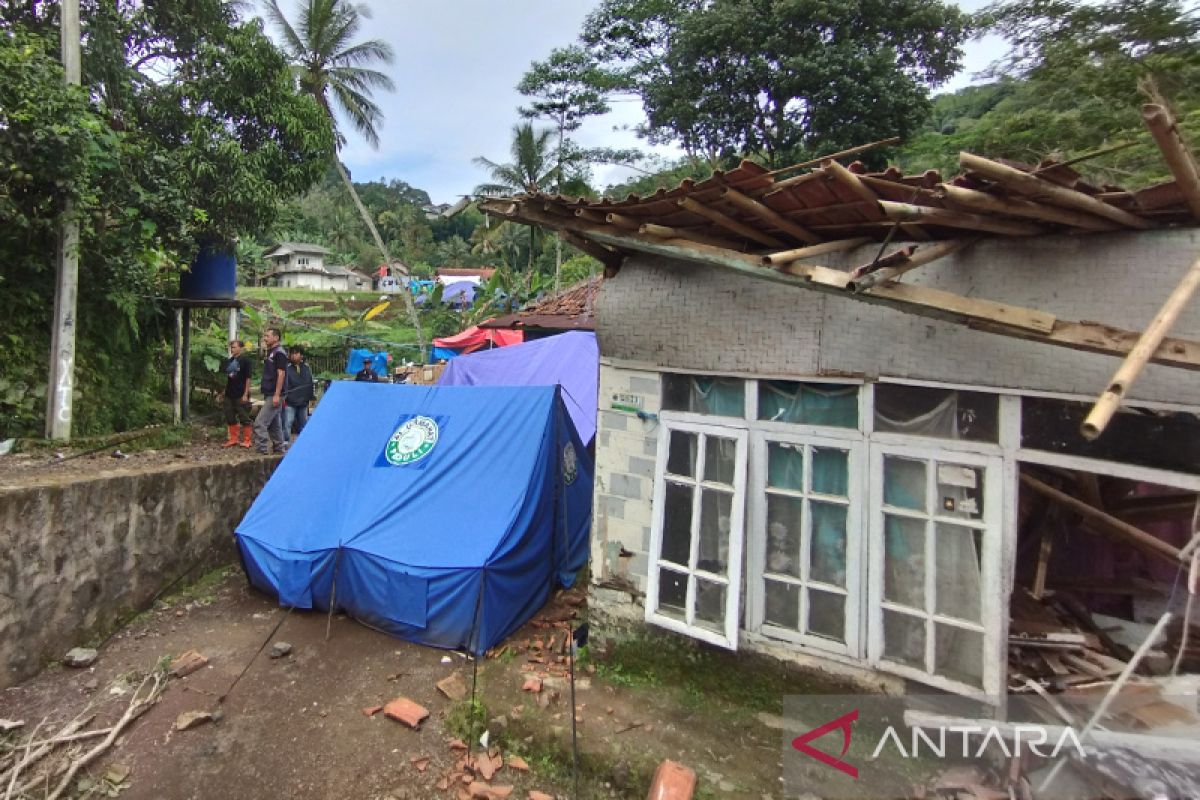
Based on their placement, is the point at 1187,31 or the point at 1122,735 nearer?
the point at 1122,735

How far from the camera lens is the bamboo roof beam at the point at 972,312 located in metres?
2.18

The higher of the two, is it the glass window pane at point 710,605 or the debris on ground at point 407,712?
the glass window pane at point 710,605

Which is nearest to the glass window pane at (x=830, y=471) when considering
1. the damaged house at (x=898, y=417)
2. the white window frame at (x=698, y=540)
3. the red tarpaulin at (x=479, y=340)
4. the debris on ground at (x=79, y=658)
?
the damaged house at (x=898, y=417)

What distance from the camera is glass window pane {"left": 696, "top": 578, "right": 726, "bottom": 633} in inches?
138

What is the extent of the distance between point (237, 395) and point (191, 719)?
16.2 feet

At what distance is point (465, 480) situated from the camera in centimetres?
489

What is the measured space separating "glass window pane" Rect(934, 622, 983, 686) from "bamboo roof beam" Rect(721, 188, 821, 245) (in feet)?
7.10

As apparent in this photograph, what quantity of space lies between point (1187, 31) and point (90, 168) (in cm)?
1362

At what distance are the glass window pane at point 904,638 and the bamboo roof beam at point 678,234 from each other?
7.32 ft

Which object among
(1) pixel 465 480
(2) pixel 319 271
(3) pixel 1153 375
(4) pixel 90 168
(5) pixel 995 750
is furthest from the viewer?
(2) pixel 319 271

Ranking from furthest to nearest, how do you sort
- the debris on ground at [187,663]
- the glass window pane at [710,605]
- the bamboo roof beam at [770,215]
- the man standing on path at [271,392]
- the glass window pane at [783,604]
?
the man standing on path at [271,392]
the debris on ground at [187,663]
the glass window pane at [710,605]
the glass window pane at [783,604]
the bamboo roof beam at [770,215]

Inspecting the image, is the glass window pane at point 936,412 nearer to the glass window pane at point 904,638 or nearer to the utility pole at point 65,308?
the glass window pane at point 904,638

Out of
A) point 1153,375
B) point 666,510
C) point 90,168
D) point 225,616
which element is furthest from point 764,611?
point 90,168

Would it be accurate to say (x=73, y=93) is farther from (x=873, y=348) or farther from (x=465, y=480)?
(x=873, y=348)
